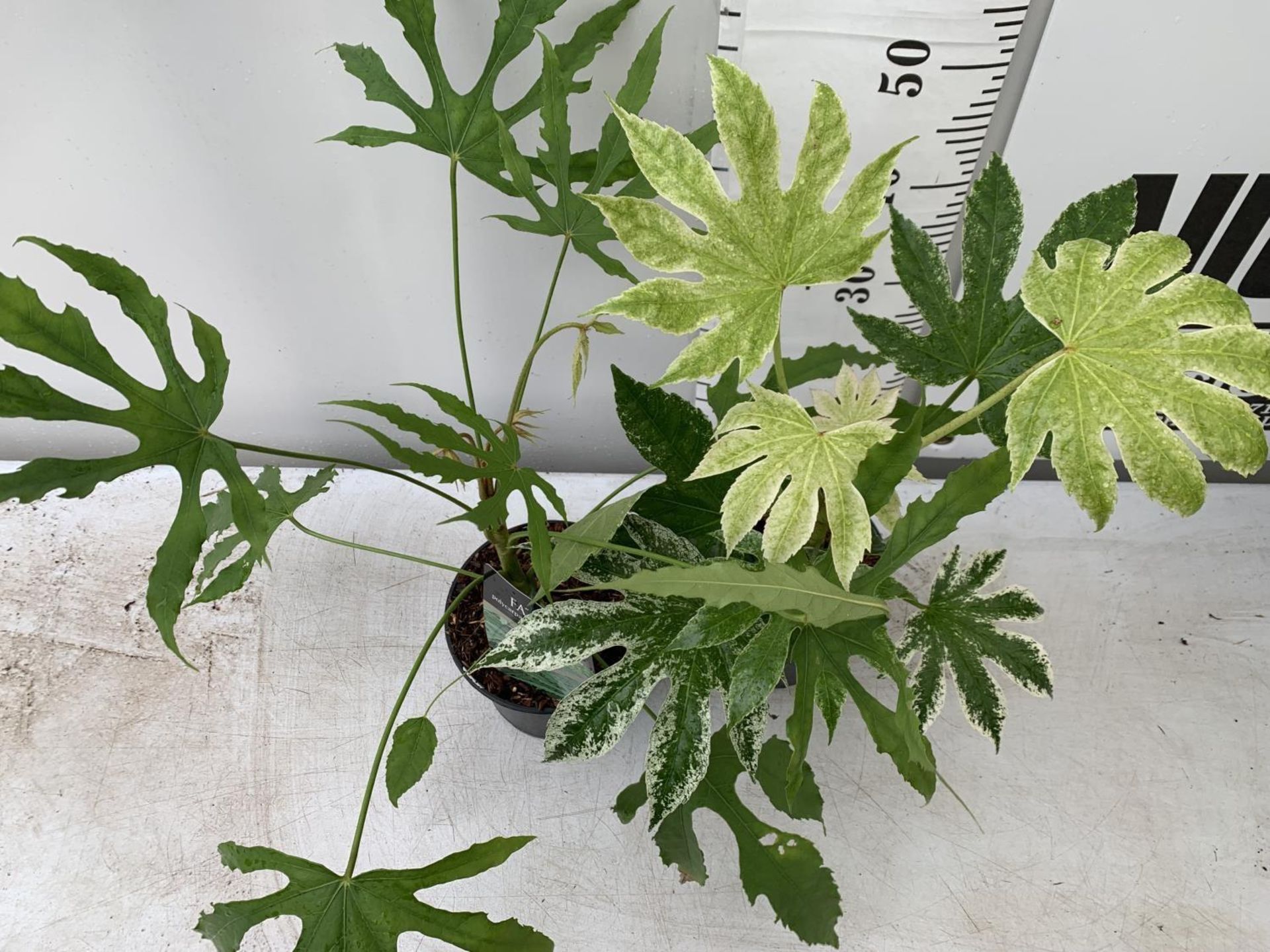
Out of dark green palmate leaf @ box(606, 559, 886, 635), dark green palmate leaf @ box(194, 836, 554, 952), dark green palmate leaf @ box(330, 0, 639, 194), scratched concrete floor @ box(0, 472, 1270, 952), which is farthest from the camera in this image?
scratched concrete floor @ box(0, 472, 1270, 952)

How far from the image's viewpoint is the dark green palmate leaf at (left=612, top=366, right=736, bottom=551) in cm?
66

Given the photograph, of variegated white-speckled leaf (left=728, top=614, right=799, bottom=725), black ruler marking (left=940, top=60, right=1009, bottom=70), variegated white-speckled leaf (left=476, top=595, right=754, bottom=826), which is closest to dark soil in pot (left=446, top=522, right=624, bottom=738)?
variegated white-speckled leaf (left=476, top=595, right=754, bottom=826)

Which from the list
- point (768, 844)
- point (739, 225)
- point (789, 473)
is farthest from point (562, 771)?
point (739, 225)

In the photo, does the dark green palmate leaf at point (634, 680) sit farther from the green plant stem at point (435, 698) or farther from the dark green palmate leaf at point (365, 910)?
the green plant stem at point (435, 698)

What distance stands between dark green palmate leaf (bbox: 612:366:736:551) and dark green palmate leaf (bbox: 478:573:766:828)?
0.08 m

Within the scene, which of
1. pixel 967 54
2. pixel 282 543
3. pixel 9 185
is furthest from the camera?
pixel 282 543

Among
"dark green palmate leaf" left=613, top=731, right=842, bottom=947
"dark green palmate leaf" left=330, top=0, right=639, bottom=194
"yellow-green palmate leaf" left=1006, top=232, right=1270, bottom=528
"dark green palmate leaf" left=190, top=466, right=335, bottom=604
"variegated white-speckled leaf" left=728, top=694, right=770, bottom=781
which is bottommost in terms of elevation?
"dark green palmate leaf" left=613, top=731, right=842, bottom=947

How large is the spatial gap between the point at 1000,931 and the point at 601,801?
14.6 inches

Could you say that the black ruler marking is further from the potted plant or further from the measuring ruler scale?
the potted plant

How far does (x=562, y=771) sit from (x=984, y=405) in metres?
0.55

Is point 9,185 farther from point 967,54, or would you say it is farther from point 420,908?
point 967,54

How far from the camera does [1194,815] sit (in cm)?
83

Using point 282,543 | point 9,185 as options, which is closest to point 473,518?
point 282,543

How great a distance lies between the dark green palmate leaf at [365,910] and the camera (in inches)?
22.7
